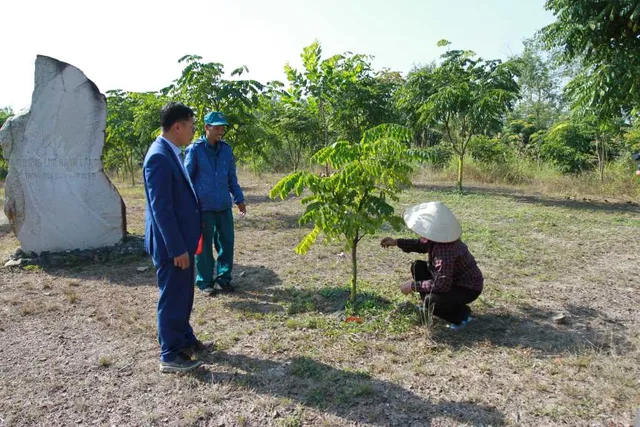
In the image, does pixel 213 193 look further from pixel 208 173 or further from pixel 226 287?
pixel 226 287

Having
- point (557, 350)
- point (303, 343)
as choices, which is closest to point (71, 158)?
point (303, 343)

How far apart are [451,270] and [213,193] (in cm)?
248

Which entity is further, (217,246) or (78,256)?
(78,256)

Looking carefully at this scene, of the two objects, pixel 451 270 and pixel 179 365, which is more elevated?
pixel 451 270

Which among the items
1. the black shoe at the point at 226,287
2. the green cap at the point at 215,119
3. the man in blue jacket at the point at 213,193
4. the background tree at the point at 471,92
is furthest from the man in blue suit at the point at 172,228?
the background tree at the point at 471,92

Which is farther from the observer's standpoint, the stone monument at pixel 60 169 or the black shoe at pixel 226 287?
the stone monument at pixel 60 169

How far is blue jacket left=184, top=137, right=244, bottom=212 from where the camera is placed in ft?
15.5

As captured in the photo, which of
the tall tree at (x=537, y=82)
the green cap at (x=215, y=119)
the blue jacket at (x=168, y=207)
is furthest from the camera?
the tall tree at (x=537, y=82)

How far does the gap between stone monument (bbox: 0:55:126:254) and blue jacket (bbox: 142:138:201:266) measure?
3.80 m

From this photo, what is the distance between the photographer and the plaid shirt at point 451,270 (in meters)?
3.62

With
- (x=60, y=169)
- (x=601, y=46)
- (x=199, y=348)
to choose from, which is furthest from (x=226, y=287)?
(x=601, y=46)

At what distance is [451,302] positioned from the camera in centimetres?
366

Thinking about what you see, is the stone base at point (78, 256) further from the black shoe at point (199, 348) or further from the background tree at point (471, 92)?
the background tree at point (471, 92)

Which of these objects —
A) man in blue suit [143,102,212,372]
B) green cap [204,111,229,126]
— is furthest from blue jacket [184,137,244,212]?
man in blue suit [143,102,212,372]
